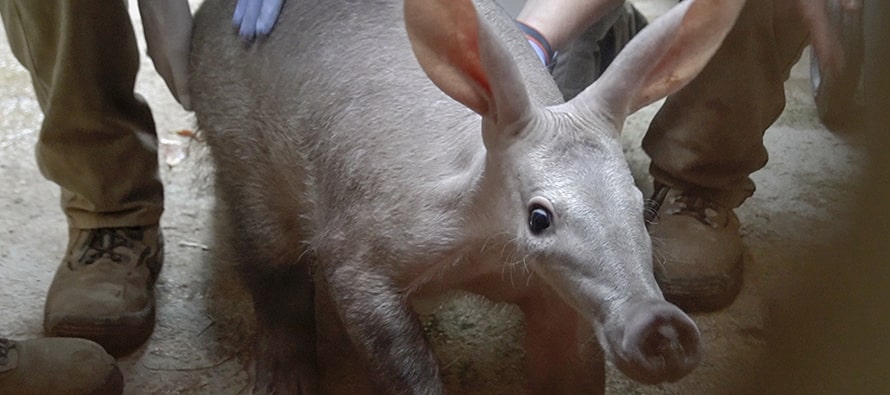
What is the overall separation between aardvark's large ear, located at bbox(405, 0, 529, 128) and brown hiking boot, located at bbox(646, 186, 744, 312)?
0.84 meters

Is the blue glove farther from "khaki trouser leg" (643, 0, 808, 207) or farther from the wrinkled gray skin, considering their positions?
"khaki trouser leg" (643, 0, 808, 207)

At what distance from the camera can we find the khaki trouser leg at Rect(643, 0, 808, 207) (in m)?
2.06

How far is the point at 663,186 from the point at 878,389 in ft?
5.64

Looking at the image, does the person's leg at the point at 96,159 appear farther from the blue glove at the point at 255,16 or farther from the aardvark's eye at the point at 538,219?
the aardvark's eye at the point at 538,219

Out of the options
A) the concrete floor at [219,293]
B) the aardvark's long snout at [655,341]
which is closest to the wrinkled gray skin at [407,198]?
the aardvark's long snout at [655,341]

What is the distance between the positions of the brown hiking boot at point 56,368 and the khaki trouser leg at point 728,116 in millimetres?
1365

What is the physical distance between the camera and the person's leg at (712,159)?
215cm

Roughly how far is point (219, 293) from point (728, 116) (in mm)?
1273

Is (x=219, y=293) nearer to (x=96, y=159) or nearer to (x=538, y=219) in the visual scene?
(x=96, y=159)

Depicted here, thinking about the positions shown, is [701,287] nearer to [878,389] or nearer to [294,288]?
[294,288]

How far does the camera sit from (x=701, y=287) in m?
2.32

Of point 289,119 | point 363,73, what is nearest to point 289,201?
point 289,119

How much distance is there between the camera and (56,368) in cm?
193

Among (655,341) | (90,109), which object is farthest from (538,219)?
(90,109)
